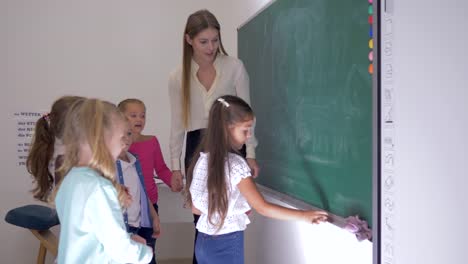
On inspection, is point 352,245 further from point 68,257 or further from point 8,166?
point 8,166

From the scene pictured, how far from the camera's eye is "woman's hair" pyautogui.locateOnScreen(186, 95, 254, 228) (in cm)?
199

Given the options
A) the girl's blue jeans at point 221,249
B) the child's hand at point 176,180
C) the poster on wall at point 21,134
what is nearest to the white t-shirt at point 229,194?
the girl's blue jeans at point 221,249

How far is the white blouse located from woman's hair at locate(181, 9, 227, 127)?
31mm

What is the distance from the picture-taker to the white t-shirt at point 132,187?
243 cm

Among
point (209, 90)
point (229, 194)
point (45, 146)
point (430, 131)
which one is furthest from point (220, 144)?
point (430, 131)

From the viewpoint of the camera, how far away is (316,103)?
2164 mm

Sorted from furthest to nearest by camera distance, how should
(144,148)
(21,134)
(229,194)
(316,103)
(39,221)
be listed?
(21,134) < (39,221) < (144,148) < (316,103) < (229,194)

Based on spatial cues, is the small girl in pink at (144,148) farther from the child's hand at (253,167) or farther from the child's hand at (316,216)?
the child's hand at (316,216)

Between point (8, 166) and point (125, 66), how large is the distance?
52.2 inches

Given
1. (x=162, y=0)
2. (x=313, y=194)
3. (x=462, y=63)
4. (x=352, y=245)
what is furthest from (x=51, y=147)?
(x=162, y=0)

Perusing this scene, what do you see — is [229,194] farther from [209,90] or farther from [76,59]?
[76,59]

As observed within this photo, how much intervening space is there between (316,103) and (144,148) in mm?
1158

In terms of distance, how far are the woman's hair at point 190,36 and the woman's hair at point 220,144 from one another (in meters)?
0.50

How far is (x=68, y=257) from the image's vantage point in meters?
1.67
